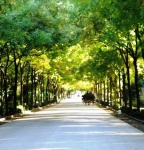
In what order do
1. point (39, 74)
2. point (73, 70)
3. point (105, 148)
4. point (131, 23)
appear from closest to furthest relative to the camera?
1. point (105, 148)
2. point (131, 23)
3. point (39, 74)
4. point (73, 70)

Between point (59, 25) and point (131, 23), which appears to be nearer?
point (131, 23)

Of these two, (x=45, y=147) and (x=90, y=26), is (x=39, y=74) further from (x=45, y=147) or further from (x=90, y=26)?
(x=45, y=147)

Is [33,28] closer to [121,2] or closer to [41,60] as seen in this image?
[121,2]

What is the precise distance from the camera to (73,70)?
62500 mm

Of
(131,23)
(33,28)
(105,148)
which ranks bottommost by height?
(105,148)

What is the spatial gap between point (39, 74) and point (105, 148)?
151 ft

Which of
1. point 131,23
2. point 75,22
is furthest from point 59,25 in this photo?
point 131,23

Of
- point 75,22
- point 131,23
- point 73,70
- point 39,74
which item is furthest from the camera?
point 73,70

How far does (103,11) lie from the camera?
53.2 feet

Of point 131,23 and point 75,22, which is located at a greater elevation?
point 75,22

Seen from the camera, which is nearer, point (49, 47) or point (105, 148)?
point (105, 148)

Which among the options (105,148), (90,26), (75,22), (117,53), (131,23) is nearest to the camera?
(105,148)

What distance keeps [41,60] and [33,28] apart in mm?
14944

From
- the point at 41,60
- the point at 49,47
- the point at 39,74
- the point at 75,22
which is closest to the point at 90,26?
the point at 75,22
